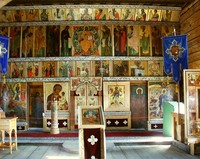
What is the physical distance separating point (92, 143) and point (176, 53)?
17.5 ft

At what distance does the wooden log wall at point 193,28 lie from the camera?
11.8 m

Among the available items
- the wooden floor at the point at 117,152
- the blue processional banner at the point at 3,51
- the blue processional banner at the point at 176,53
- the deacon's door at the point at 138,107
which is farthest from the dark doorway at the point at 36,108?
→ the blue processional banner at the point at 176,53

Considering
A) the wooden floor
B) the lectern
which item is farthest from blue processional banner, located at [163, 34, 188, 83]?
the lectern

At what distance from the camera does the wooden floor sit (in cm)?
818

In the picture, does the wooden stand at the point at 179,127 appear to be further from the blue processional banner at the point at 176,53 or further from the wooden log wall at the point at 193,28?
the wooden log wall at the point at 193,28

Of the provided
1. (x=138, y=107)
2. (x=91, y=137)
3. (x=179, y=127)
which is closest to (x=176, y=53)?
(x=179, y=127)

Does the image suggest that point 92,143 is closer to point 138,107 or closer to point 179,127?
point 179,127

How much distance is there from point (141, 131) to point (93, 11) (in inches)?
229

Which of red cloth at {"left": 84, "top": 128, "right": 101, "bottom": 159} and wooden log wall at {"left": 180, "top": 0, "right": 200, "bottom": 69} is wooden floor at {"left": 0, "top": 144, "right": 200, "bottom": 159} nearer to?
red cloth at {"left": 84, "top": 128, "right": 101, "bottom": 159}

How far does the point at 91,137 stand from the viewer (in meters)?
5.93

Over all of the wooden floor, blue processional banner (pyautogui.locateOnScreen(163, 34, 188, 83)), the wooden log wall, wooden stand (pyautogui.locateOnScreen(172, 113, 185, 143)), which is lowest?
the wooden floor

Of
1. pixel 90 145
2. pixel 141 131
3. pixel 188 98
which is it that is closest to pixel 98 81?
pixel 141 131

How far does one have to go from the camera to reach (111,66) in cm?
1370

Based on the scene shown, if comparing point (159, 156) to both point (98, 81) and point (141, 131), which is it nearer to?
point (141, 131)
